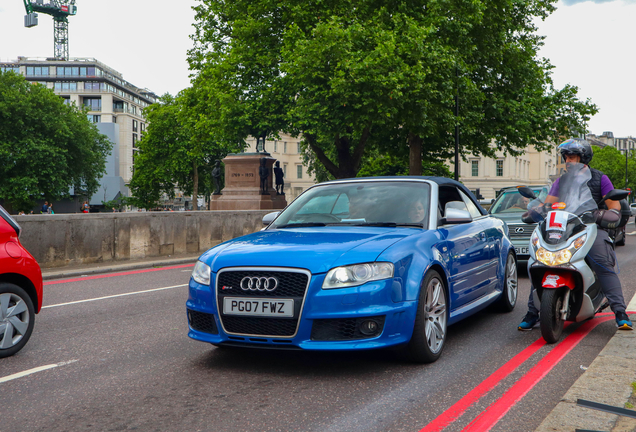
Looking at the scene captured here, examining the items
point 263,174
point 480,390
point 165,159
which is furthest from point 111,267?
point 165,159

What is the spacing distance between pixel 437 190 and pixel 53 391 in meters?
3.61

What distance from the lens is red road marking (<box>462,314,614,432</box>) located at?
3.67 meters

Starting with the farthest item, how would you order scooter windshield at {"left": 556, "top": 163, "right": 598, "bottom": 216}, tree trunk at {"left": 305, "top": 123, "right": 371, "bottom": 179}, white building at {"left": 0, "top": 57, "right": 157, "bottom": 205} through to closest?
white building at {"left": 0, "top": 57, "right": 157, "bottom": 205} → tree trunk at {"left": 305, "top": 123, "right": 371, "bottom": 179} → scooter windshield at {"left": 556, "top": 163, "right": 598, "bottom": 216}

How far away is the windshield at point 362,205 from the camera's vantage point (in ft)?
18.8

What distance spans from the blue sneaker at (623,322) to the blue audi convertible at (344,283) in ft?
4.39

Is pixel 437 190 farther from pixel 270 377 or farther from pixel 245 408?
pixel 245 408

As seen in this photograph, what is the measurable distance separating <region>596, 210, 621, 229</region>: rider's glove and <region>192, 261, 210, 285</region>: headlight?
3.40m

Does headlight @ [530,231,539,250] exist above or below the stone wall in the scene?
above

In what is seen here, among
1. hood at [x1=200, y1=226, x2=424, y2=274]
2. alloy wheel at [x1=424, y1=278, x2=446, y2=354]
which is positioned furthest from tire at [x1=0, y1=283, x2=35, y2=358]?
alloy wheel at [x1=424, y1=278, x2=446, y2=354]

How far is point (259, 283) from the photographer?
15.1ft

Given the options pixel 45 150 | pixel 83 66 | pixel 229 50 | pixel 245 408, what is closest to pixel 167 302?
pixel 245 408

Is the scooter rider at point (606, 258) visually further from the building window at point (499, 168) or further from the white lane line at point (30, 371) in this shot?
the building window at point (499, 168)

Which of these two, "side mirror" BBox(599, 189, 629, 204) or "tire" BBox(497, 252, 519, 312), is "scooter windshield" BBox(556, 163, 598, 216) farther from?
"tire" BBox(497, 252, 519, 312)

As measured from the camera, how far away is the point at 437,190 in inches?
241
